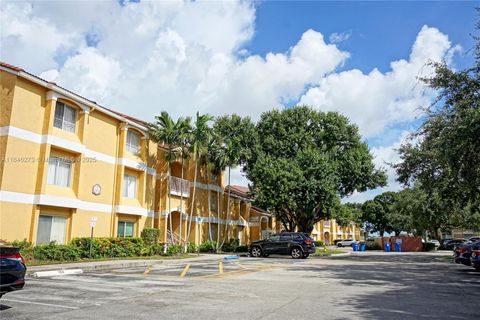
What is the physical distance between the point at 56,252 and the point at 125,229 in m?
7.72

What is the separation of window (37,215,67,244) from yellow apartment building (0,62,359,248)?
0.17 ft

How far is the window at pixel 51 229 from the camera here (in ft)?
67.0

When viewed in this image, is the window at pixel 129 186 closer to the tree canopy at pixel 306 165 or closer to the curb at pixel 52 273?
the tree canopy at pixel 306 165

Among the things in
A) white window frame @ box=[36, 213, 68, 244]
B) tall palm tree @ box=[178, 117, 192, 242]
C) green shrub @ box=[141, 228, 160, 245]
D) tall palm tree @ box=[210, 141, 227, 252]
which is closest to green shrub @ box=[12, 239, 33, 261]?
white window frame @ box=[36, 213, 68, 244]

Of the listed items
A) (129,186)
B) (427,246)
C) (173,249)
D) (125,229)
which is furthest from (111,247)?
(427,246)

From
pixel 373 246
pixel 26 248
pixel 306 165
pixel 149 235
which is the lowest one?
pixel 373 246

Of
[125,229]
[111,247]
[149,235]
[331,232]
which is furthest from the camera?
[331,232]

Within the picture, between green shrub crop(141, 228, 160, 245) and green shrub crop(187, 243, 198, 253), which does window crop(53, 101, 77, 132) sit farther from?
green shrub crop(187, 243, 198, 253)

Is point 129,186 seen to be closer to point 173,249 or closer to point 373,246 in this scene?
point 173,249

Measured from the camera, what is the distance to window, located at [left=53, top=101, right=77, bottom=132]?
22016 mm

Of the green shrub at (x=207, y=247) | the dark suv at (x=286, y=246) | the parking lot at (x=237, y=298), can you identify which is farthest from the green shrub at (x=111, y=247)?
the green shrub at (x=207, y=247)

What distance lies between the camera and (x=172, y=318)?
740cm

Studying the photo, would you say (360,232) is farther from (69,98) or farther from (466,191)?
(69,98)

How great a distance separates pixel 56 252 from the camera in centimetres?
1927
